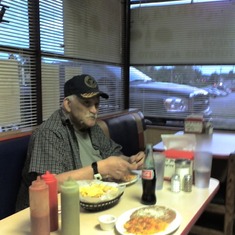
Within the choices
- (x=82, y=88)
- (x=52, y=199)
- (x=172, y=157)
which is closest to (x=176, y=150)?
(x=172, y=157)

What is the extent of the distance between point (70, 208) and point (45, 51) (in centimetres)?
200

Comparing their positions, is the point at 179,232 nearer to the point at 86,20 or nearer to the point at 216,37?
the point at 86,20

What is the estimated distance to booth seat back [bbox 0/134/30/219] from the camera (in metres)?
1.71

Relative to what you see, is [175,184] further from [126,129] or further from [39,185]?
[126,129]

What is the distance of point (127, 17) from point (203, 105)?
1518 millimetres

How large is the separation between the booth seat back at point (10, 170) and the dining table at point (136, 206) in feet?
1.87

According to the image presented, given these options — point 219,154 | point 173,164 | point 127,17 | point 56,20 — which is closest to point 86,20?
point 56,20

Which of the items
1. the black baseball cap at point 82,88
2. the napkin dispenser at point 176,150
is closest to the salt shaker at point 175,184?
the napkin dispenser at point 176,150

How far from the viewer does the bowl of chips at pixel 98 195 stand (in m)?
1.16

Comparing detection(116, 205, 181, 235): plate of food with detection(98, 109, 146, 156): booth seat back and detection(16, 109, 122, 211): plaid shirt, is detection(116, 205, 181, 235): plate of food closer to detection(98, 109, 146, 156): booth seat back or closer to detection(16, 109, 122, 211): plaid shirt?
detection(16, 109, 122, 211): plaid shirt

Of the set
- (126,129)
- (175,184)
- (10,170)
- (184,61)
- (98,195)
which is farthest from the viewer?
(184,61)

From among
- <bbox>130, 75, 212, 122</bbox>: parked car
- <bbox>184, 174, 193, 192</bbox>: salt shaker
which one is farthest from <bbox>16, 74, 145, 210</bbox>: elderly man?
<bbox>130, 75, 212, 122</bbox>: parked car

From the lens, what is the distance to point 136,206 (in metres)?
1.25

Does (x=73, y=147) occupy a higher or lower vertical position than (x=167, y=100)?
lower
